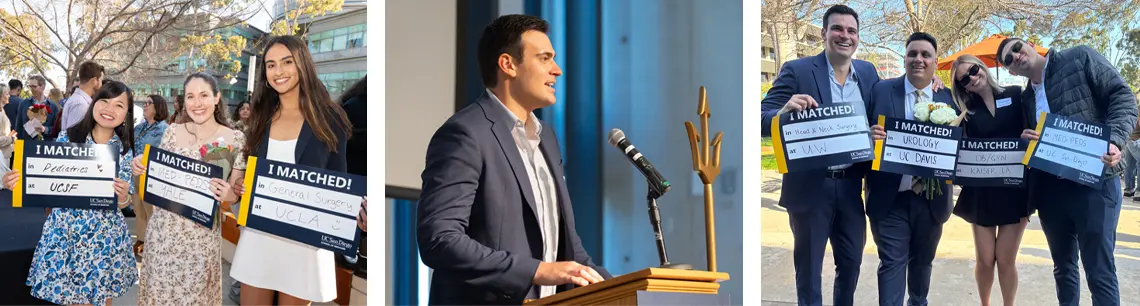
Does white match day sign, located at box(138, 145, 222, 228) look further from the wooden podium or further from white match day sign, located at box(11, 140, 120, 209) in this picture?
the wooden podium

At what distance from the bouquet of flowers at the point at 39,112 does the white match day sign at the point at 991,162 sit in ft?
13.0

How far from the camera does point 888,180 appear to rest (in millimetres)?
5168

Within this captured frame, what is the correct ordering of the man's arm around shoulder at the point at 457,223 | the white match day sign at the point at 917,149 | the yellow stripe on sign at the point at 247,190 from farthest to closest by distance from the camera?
the white match day sign at the point at 917,149 → the yellow stripe on sign at the point at 247,190 → the man's arm around shoulder at the point at 457,223

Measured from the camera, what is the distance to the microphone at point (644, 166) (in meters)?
4.80

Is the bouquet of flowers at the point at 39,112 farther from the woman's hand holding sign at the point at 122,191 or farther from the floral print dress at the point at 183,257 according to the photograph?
the floral print dress at the point at 183,257

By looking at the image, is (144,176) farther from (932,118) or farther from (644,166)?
(932,118)

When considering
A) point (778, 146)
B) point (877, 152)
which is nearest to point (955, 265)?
point (877, 152)

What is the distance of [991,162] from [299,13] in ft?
10.1

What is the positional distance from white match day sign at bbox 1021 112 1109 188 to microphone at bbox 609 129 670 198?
160 centimetres

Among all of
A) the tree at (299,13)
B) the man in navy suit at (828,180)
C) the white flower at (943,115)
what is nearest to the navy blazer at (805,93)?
the man in navy suit at (828,180)

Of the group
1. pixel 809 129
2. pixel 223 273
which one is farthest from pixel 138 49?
pixel 809 129

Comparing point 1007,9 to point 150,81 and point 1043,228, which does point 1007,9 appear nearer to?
point 1043,228

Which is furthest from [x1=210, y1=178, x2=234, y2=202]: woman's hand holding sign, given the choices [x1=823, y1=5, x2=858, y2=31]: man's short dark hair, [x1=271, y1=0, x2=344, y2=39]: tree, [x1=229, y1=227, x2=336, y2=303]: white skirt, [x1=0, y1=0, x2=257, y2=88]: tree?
[x1=823, y1=5, x2=858, y2=31]: man's short dark hair

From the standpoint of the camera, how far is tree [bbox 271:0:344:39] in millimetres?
4992
